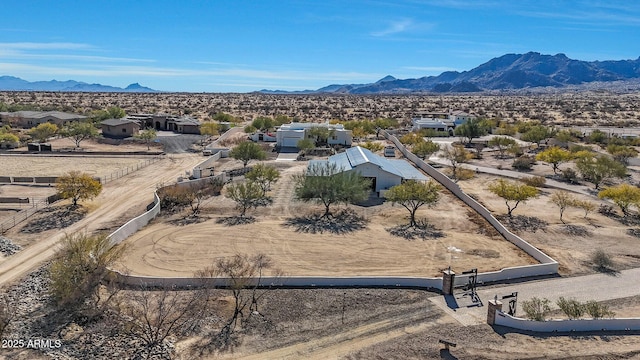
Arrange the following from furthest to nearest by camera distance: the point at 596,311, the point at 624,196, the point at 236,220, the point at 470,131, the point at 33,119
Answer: the point at 33,119 → the point at 470,131 → the point at 624,196 → the point at 236,220 → the point at 596,311

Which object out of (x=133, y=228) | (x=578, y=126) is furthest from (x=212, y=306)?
(x=578, y=126)

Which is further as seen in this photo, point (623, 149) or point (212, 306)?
point (623, 149)

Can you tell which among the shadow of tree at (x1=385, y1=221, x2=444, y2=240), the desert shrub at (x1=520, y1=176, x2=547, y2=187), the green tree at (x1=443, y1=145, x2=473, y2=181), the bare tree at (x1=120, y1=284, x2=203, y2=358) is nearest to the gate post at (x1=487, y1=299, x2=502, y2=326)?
the shadow of tree at (x1=385, y1=221, x2=444, y2=240)

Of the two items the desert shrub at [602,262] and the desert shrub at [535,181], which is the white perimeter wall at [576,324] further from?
the desert shrub at [535,181]

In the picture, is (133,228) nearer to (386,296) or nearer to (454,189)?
(386,296)

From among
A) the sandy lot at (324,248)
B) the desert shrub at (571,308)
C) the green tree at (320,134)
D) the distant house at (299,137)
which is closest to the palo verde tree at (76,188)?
the sandy lot at (324,248)

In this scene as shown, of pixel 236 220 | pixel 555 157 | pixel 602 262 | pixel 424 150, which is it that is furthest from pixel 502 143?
pixel 236 220

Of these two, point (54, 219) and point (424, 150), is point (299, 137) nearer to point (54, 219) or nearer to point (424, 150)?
point (424, 150)

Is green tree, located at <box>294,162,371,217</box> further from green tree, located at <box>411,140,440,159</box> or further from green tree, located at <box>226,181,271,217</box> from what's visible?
green tree, located at <box>411,140,440,159</box>
